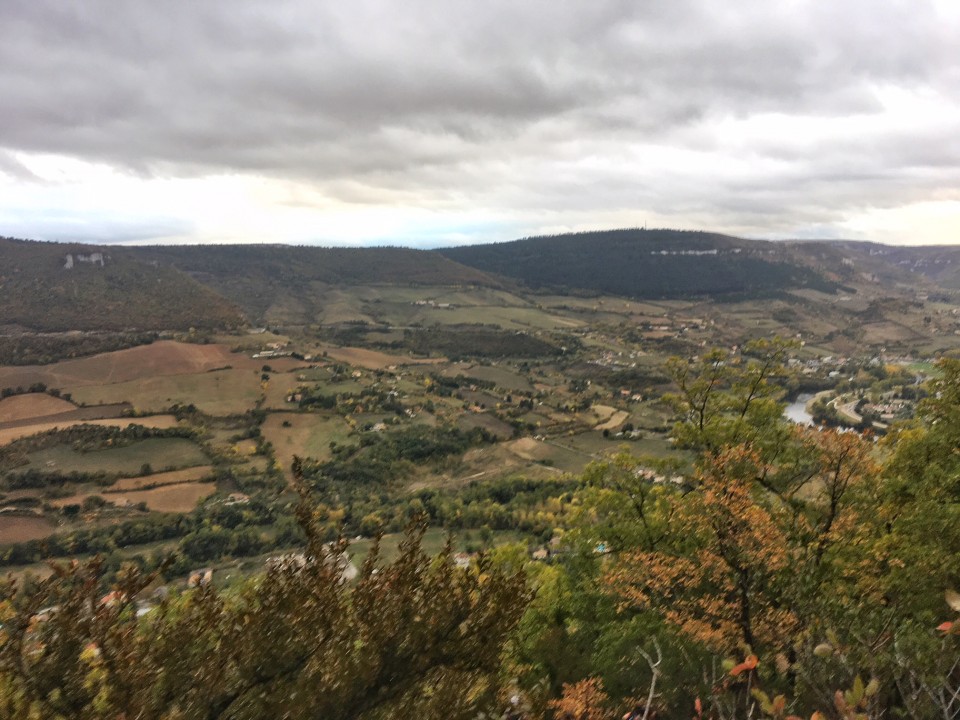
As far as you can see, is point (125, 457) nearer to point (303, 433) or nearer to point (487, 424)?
point (303, 433)

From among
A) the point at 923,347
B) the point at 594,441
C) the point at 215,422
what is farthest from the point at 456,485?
the point at 923,347

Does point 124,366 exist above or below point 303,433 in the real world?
above

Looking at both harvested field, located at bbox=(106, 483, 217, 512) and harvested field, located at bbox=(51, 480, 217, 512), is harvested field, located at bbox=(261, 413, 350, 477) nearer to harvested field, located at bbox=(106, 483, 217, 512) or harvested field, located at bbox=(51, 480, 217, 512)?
harvested field, located at bbox=(106, 483, 217, 512)

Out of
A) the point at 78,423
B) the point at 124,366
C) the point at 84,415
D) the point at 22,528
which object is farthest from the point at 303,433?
the point at 124,366

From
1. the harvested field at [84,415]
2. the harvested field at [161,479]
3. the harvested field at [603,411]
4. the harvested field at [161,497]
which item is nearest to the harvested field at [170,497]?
the harvested field at [161,497]

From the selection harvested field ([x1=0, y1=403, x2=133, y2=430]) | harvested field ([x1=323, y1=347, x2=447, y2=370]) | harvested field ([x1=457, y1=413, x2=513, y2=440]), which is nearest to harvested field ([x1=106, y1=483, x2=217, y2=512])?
harvested field ([x1=0, y1=403, x2=133, y2=430])

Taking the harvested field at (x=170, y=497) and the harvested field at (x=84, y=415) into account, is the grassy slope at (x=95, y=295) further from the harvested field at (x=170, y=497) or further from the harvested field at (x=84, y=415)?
the harvested field at (x=170, y=497)

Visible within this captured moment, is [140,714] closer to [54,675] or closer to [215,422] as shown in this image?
[54,675]
